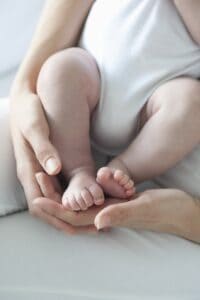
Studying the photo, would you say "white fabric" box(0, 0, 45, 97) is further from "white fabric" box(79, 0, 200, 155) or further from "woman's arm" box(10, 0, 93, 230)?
"white fabric" box(79, 0, 200, 155)

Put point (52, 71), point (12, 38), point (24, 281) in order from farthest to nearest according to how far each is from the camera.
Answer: point (12, 38)
point (52, 71)
point (24, 281)

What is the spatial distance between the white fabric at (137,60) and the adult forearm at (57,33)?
0.09 m

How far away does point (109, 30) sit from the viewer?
3.09 feet

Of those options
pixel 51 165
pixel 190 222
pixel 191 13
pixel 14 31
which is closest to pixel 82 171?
pixel 51 165

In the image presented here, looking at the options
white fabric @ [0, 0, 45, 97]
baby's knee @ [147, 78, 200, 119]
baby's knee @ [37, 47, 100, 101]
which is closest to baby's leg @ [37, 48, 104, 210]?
baby's knee @ [37, 47, 100, 101]

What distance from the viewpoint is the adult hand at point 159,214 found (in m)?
0.81

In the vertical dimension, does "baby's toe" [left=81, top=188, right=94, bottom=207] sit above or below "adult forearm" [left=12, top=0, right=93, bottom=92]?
below

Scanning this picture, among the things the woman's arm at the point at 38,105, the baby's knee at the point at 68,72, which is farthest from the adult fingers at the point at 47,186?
the baby's knee at the point at 68,72

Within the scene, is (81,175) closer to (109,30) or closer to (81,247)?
(81,247)

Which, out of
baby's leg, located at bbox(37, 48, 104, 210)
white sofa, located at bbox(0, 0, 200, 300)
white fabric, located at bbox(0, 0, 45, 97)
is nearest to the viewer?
white sofa, located at bbox(0, 0, 200, 300)

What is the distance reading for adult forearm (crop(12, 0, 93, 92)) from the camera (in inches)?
39.5

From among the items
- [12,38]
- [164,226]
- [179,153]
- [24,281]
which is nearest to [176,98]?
[179,153]

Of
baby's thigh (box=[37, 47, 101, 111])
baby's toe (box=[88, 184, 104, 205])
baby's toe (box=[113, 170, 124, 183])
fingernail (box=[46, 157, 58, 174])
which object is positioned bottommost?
baby's toe (box=[88, 184, 104, 205])

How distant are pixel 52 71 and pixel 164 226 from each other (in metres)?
0.28
